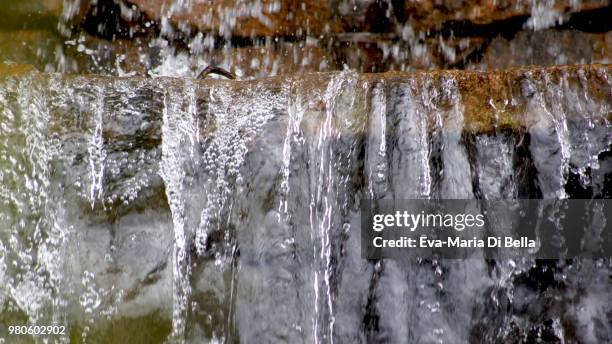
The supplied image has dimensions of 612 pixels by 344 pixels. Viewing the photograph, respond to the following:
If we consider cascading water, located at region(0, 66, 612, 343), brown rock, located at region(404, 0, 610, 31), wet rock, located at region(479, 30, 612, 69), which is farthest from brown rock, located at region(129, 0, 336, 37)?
cascading water, located at region(0, 66, 612, 343)

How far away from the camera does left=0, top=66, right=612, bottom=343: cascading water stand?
6.70ft

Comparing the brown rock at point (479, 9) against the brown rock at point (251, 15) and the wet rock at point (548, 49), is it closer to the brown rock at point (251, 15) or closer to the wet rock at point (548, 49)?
the wet rock at point (548, 49)

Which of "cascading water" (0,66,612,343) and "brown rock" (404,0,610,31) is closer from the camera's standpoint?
"cascading water" (0,66,612,343)

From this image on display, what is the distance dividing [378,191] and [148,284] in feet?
2.34

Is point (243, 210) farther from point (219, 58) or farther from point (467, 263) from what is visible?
point (219, 58)

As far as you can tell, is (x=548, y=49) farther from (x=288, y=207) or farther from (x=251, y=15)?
(x=288, y=207)

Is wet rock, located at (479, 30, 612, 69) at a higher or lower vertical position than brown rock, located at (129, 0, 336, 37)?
lower

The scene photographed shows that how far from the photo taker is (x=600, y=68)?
7.27ft

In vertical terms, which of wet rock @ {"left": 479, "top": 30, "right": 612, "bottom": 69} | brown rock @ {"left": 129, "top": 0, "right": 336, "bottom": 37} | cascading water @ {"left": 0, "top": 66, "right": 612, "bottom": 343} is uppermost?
brown rock @ {"left": 129, "top": 0, "right": 336, "bottom": 37}

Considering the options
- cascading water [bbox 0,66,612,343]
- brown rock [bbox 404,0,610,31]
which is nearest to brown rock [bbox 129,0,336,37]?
brown rock [bbox 404,0,610,31]

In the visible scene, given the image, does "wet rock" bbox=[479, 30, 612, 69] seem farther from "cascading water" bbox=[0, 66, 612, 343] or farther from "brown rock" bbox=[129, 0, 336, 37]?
"cascading water" bbox=[0, 66, 612, 343]

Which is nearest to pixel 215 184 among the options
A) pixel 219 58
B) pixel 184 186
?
pixel 184 186

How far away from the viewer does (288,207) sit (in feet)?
6.93

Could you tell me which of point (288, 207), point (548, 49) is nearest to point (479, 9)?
point (548, 49)
